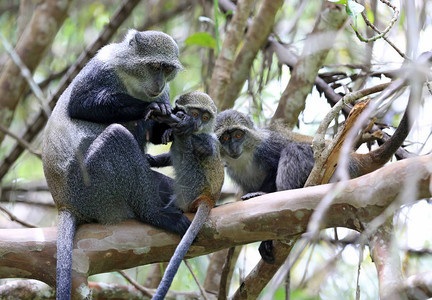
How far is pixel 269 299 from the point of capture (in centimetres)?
188

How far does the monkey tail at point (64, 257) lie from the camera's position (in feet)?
12.5

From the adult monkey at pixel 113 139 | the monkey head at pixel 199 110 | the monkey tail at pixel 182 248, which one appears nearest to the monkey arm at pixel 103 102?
the adult monkey at pixel 113 139

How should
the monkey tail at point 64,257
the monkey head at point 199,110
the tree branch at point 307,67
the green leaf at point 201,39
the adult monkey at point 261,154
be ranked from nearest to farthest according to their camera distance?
the monkey tail at point 64,257 < the monkey head at point 199,110 < the adult monkey at point 261,154 < the tree branch at point 307,67 < the green leaf at point 201,39

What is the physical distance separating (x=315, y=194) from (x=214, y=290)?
9.13 ft

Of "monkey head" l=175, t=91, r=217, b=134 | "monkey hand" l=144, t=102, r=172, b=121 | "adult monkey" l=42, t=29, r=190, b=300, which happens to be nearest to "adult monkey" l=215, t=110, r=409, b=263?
"monkey head" l=175, t=91, r=217, b=134

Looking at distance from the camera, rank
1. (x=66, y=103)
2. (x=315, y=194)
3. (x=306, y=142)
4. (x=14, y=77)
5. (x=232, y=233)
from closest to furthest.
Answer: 1. (x=315, y=194)
2. (x=232, y=233)
3. (x=66, y=103)
4. (x=306, y=142)
5. (x=14, y=77)

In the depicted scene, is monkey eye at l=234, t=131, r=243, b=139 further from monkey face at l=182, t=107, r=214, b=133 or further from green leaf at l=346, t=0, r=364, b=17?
green leaf at l=346, t=0, r=364, b=17

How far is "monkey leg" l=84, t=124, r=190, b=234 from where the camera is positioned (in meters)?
4.38

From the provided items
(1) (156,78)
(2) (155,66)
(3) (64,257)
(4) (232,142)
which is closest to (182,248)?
(3) (64,257)

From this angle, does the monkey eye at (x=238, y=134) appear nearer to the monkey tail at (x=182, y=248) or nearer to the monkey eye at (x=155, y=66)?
the monkey eye at (x=155, y=66)

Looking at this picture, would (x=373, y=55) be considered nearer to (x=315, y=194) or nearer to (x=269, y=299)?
(x=315, y=194)

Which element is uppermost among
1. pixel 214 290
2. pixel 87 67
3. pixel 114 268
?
pixel 87 67

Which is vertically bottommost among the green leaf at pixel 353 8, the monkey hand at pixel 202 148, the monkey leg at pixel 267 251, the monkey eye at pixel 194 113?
the monkey leg at pixel 267 251

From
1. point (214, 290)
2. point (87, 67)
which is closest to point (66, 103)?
point (87, 67)
